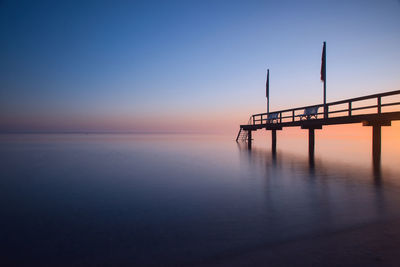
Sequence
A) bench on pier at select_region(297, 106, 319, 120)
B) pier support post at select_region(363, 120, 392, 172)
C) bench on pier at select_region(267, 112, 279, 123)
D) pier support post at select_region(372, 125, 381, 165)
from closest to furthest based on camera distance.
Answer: pier support post at select_region(363, 120, 392, 172) < pier support post at select_region(372, 125, 381, 165) < bench on pier at select_region(297, 106, 319, 120) < bench on pier at select_region(267, 112, 279, 123)

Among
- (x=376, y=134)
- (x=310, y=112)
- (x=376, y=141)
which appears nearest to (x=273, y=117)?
(x=310, y=112)

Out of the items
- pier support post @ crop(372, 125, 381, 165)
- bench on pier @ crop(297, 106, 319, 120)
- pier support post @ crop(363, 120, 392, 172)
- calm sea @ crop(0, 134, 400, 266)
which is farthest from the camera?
bench on pier @ crop(297, 106, 319, 120)

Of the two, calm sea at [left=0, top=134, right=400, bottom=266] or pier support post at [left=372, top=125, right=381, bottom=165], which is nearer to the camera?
calm sea at [left=0, top=134, right=400, bottom=266]

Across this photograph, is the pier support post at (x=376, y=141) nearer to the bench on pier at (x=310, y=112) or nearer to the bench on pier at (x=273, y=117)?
the bench on pier at (x=310, y=112)

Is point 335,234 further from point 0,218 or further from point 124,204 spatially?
point 0,218

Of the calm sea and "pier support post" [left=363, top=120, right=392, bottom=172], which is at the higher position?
"pier support post" [left=363, top=120, right=392, bottom=172]

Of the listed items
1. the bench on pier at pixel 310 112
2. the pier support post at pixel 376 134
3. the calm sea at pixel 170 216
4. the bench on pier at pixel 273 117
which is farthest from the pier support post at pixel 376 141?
the bench on pier at pixel 273 117

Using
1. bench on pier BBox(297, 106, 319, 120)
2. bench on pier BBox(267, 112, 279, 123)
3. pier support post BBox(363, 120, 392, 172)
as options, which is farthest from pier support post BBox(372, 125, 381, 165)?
bench on pier BBox(267, 112, 279, 123)

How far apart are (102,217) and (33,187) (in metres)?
5.34

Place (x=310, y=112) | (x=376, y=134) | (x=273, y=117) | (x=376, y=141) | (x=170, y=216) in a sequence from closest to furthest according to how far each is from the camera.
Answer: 1. (x=170, y=216)
2. (x=376, y=134)
3. (x=376, y=141)
4. (x=310, y=112)
5. (x=273, y=117)

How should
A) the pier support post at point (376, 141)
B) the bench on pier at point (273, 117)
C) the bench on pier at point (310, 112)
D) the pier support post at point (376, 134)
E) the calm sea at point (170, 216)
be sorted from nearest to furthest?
the calm sea at point (170, 216) < the pier support post at point (376, 134) < the pier support post at point (376, 141) < the bench on pier at point (310, 112) < the bench on pier at point (273, 117)

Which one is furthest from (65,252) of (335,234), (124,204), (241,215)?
(335,234)

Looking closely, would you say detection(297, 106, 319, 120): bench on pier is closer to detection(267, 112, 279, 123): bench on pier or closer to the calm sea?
detection(267, 112, 279, 123): bench on pier

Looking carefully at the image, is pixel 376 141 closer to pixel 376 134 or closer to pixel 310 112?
pixel 376 134
